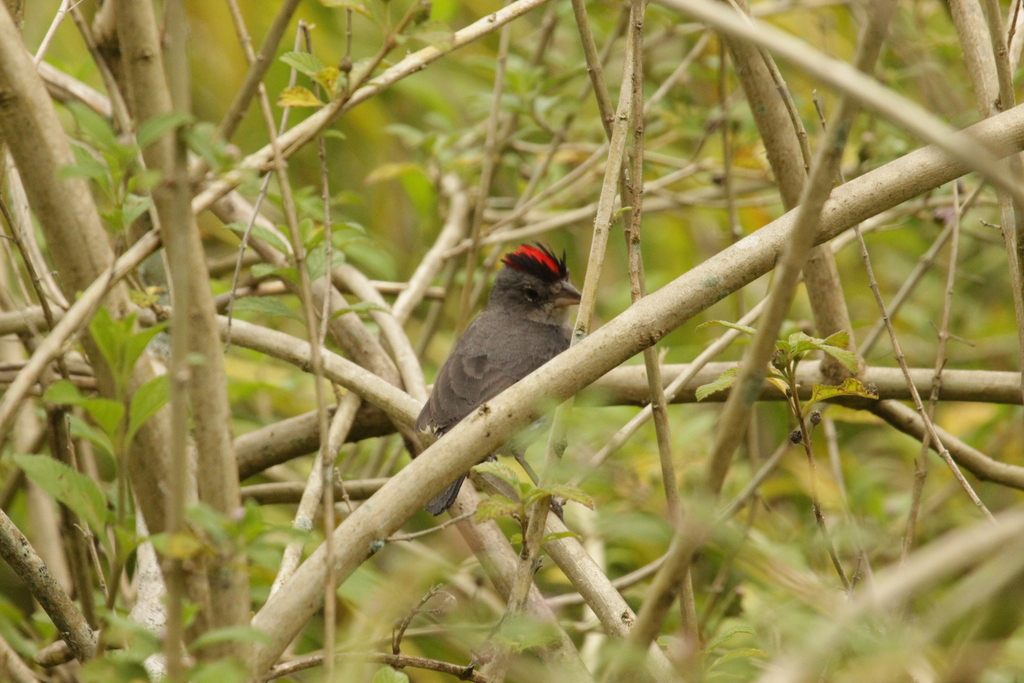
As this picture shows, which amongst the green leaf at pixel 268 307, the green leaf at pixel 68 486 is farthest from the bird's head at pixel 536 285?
the green leaf at pixel 68 486

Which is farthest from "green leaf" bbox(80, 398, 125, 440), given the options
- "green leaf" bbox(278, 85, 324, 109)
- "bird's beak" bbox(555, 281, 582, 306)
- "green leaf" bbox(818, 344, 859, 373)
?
"bird's beak" bbox(555, 281, 582, 306)

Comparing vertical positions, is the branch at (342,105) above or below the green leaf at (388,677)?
above

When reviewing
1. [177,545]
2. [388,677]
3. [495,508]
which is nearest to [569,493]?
[495,508]

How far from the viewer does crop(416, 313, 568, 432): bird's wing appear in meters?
3.43

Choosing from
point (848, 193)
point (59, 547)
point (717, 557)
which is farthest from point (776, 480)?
point (59, 547)

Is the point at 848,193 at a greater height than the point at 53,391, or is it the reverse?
the point at 848,193

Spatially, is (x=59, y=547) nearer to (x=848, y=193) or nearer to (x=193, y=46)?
(x=848, y=193)

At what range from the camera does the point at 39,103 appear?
1.60 m

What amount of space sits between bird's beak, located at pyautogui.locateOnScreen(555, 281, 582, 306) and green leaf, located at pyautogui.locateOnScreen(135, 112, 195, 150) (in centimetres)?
340

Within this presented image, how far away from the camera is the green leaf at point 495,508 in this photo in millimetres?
1854

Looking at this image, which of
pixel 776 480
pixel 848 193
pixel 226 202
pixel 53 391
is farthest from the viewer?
pixel 776 480

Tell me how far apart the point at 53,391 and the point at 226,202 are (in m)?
2.48

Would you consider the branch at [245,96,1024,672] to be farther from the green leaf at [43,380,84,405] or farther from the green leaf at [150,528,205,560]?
the green leaf at [43,380,84,405]

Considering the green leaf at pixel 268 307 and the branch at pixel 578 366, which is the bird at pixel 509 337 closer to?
the green leaf at pixel 268 307
